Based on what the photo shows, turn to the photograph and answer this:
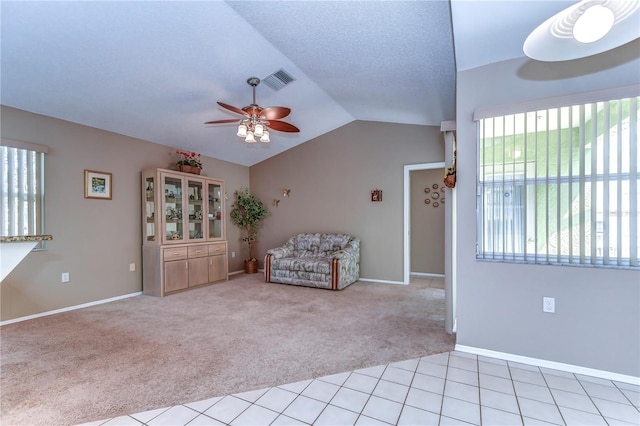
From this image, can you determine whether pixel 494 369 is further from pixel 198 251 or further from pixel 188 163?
pixel 188 163

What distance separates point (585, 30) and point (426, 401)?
2096mm

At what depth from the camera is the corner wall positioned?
6.73 feet

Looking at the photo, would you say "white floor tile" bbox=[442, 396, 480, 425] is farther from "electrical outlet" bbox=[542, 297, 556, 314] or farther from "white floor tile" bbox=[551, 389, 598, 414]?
"electrical outlet" bbox=[542, 297, 556, 314]

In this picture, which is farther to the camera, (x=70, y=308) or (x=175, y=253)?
(x=175, y=253)

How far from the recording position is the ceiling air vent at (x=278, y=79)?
3603 mm

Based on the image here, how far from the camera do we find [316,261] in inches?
194

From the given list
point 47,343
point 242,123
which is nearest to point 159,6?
point 242,123

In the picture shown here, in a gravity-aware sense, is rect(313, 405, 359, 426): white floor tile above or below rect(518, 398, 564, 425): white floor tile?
below

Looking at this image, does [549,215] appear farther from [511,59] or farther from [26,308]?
[26,308]

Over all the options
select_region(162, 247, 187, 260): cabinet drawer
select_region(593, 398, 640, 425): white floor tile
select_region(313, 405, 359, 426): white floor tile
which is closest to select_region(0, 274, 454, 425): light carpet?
select_region(313, 405, 359, 426): white floor tile

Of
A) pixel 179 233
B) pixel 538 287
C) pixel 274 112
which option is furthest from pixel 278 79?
pixel 538 287

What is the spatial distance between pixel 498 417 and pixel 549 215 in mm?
1517

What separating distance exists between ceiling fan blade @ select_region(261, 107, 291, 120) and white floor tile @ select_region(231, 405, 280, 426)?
2.66m

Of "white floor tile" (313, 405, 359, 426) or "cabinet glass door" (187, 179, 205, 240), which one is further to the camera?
"cabinet glass door" (187, 179, 205, 240)
